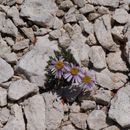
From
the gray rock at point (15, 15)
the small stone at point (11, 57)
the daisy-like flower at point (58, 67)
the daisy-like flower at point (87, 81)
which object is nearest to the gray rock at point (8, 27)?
the gray rock at point (15, 15)

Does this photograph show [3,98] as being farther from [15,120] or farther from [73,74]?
[73,74]

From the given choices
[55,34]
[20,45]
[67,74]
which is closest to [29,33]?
[20,45]

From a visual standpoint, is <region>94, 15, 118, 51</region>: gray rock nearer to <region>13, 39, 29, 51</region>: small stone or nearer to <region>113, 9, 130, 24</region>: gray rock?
<region>113, 9, 130, 24</region>: gray rock

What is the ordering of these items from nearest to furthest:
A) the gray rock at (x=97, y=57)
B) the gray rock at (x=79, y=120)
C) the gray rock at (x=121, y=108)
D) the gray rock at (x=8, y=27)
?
the gray rock at (x=121, y=108), the gray rock at (x=79, y=120), the gray rock at (x=97, y=57), the gray rock at (x=8, y=27)

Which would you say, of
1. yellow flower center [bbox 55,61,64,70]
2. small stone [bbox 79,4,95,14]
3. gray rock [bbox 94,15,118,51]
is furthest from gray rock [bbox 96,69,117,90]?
small stone [bbox 79,4,95,14]

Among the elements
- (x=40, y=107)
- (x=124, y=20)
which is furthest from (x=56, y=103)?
(x=124, y=20)

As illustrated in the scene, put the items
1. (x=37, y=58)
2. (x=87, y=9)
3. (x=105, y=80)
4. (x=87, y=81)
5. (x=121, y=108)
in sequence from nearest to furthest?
(x=121, y=108) → (x=87, y=81) → (x=105, y=80) → (x=37, y=58) → (x=87, y=9)

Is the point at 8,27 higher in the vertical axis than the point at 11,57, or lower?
higher

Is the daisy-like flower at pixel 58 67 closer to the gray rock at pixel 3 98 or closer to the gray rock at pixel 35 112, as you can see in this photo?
the gray rock at pixel 35 112
